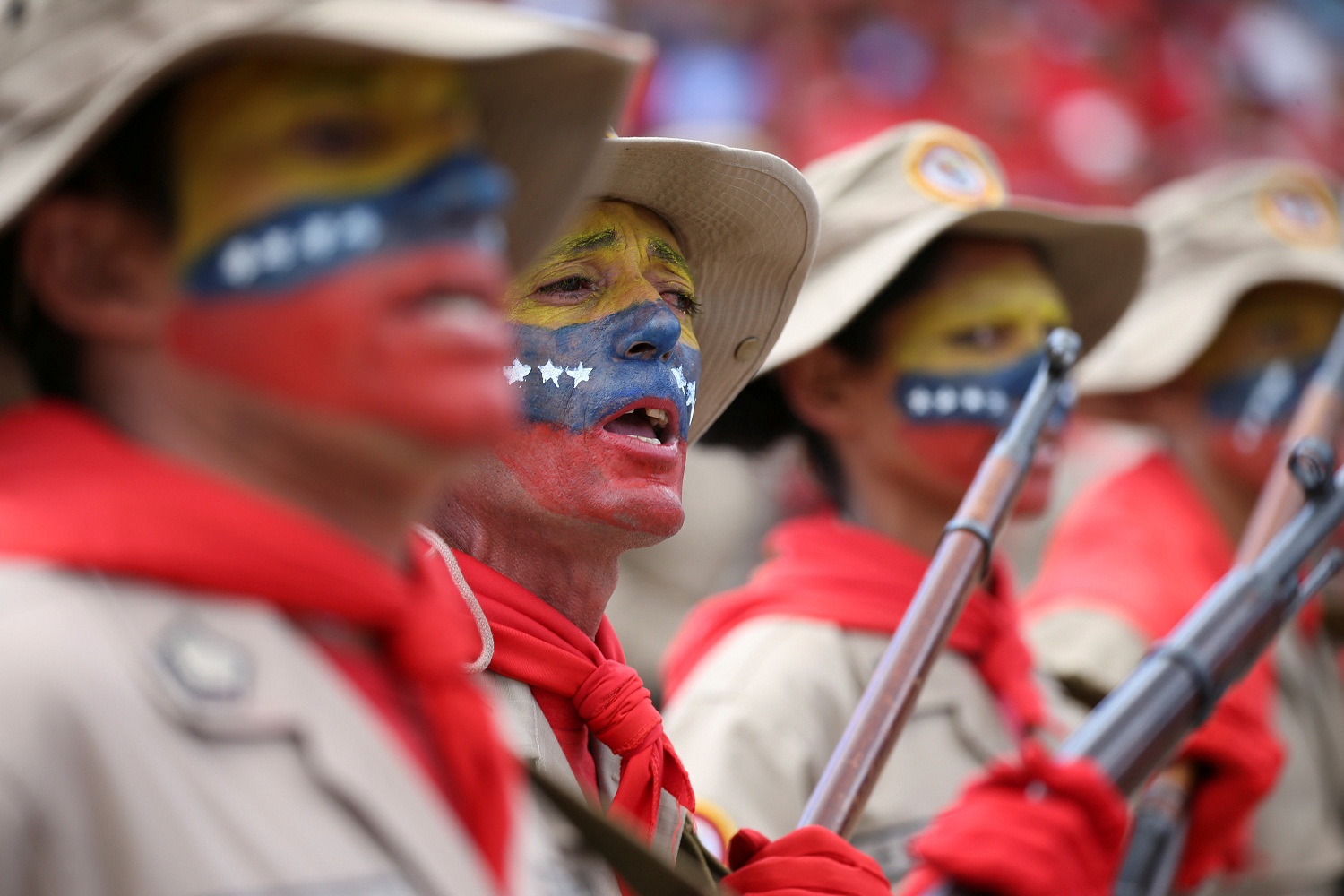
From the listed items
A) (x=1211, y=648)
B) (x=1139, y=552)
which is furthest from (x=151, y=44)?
(x=1139, y=552)

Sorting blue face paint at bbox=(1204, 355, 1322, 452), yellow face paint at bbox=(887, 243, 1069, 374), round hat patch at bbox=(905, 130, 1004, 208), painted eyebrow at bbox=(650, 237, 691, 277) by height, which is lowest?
painted eyebrow at bbox=(650, 237, 691, 277)

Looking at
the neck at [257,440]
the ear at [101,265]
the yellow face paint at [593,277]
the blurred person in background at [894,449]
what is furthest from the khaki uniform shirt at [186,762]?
the blurred person in background at [894,449]

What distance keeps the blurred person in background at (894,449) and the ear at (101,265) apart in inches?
71.5

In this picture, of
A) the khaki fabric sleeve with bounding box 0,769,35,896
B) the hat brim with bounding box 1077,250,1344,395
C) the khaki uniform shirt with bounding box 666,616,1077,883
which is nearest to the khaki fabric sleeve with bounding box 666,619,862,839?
the khaki uniform shirt with bounding box 666,616,1077,883

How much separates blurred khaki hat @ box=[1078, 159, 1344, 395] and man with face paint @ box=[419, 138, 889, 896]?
243cm

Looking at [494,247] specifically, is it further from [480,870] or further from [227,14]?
[480,870]

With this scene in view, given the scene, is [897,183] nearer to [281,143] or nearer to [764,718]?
[764,718]

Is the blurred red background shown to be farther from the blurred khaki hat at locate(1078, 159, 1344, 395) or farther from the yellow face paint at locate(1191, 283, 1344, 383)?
the yellow face paint at locate(1191, 283, 1344, 383)

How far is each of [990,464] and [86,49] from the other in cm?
185

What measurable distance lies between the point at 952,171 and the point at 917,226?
318mm

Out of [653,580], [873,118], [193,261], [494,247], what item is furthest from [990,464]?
[873,118]

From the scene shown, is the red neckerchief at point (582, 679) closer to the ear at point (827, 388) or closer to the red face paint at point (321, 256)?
the red face paint at point (321, 256)

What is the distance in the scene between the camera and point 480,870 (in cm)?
149

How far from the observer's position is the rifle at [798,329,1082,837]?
2656 mm
